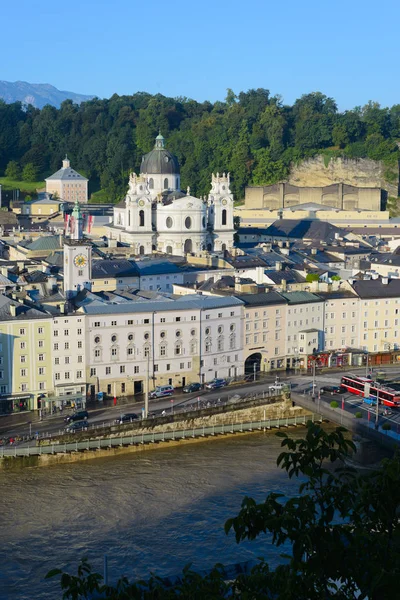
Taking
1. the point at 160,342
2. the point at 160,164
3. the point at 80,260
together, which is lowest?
the point at 160,342

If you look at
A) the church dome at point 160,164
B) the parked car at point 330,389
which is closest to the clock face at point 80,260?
the parked car at point 330,389

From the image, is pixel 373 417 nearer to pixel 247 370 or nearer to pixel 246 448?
pixel 246 448

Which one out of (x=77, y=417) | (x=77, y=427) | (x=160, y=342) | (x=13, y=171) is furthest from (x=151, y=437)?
(x=13, y=171)

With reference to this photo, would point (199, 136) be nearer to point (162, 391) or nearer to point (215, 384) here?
point (215, 384)

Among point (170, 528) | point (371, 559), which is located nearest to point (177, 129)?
point (170, 528)

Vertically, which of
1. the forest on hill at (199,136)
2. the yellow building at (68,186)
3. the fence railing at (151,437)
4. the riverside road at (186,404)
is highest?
the forest on hill at (199,136)

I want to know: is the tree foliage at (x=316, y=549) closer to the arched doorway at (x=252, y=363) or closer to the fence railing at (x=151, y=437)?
the fence railing at (x=151, y=437)

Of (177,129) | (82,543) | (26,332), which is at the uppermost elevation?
(177,129)
